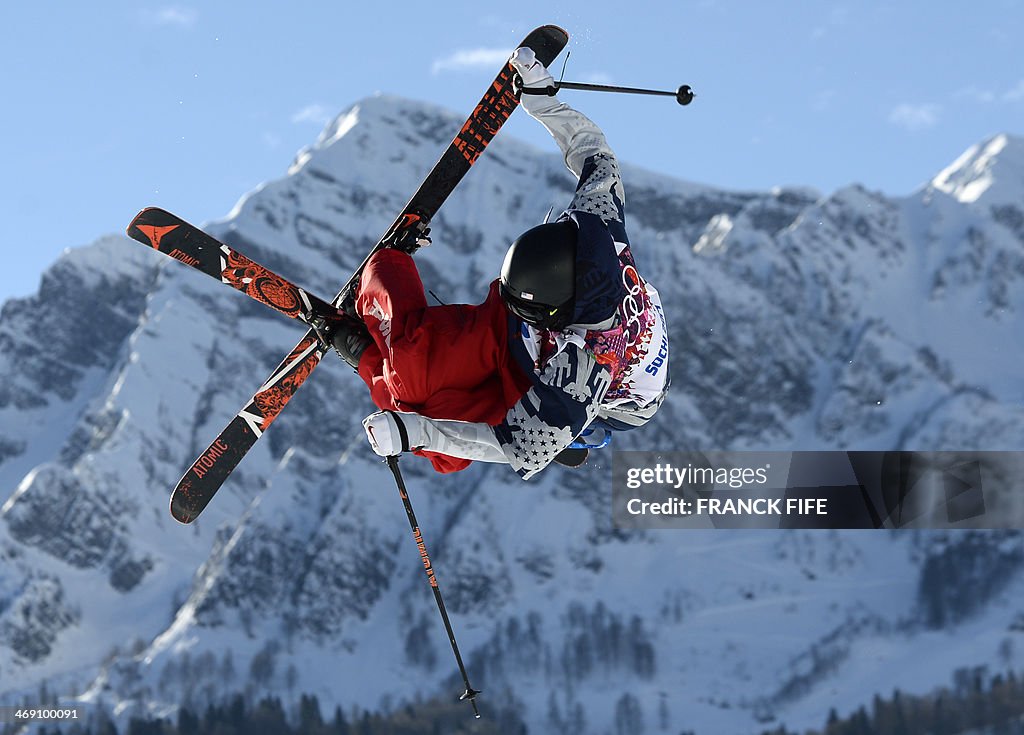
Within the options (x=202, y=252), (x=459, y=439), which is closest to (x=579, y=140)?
(x=459, y=439)

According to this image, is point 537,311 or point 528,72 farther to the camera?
point 528,72

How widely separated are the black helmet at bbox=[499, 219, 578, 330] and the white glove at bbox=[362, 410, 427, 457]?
86 centimetres

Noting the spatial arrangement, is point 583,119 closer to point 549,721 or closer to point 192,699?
point 549,721

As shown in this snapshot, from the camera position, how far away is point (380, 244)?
9.26 meters

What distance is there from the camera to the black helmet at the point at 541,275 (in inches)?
287

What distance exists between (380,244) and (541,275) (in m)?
2.26

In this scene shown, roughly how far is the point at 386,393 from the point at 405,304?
0.56 m

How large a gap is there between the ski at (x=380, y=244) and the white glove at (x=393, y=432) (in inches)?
61.2

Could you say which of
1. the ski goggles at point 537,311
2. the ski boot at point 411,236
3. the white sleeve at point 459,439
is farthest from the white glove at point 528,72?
the white sleeve at point 459,439

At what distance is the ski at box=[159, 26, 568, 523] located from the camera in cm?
934

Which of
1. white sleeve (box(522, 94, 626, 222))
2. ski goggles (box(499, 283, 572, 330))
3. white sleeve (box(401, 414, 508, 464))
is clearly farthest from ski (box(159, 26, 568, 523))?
ski goggles (box(499, 283, 572, 330))

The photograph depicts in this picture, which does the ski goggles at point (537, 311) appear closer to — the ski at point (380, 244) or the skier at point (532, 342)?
the skier at point (532, 342)

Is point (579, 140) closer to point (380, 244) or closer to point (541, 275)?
point (541, 275)

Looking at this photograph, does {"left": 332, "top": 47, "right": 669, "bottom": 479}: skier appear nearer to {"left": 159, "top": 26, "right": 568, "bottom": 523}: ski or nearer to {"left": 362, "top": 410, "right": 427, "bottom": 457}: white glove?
{"left": 362, "top": 410, "right": 427, "bottom": 457}: white glove
